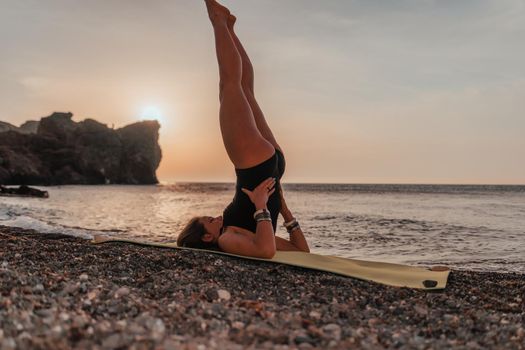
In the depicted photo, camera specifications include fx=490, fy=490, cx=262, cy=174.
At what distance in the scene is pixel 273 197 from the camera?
21.8ft

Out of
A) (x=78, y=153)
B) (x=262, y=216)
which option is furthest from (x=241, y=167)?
(x=78, y=153)

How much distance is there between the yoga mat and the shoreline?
0.45ft

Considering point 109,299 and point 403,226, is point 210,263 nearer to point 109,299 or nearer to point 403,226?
point 109,299

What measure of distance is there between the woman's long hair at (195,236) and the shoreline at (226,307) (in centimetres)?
64

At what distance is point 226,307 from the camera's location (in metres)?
3.82

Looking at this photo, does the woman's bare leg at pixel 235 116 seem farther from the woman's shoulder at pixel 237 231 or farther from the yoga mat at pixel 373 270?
the yoga mat at pixel 373 270

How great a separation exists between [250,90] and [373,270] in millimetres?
2964

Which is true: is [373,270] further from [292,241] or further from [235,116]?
[235,116]

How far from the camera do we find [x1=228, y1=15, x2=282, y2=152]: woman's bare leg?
6699mm

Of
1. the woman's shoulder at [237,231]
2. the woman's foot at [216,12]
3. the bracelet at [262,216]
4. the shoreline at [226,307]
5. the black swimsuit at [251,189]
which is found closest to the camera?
the shoreline at [226,307]

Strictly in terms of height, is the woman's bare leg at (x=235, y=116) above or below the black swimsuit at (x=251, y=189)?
above

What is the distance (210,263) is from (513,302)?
3.19 meters

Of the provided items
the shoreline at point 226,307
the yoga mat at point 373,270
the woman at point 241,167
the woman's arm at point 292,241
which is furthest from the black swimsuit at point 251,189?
the shoreline at point 226,307

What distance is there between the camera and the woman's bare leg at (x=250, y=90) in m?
6.70
